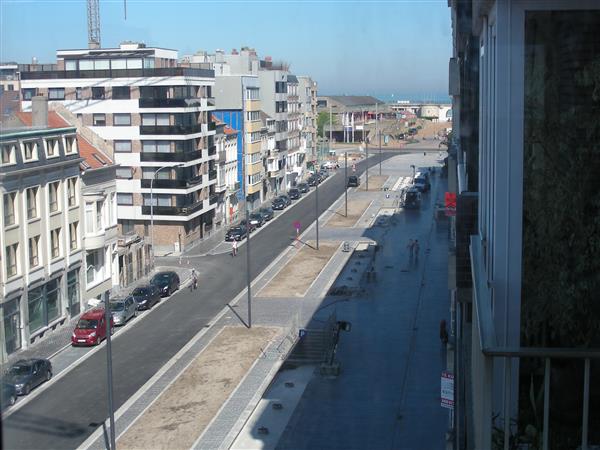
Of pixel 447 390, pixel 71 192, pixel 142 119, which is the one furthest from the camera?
pixel 142 119

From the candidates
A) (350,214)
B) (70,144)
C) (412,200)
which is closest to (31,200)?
(70,144)

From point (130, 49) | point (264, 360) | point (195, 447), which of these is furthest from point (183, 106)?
point (195, 447)

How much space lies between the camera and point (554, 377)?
2.08 meters

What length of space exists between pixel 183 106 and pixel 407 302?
6.82 metres

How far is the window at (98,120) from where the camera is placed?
17453mm

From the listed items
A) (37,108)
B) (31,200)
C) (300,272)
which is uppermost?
(37,108)

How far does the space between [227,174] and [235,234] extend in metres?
2.66

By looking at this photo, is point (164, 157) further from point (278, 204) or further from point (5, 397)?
point (5, 397)

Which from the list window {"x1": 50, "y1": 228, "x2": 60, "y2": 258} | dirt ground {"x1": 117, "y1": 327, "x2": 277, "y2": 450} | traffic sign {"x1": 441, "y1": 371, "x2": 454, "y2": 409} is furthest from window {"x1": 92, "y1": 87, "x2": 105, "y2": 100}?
traffic sign {"x1": 441, "y1": 371, "x2": 454, "y2": 409}

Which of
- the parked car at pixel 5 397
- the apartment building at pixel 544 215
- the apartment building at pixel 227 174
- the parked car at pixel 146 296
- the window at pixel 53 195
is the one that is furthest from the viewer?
the apartment building at pixel 227 174

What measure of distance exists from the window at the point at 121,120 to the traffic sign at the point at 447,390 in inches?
519

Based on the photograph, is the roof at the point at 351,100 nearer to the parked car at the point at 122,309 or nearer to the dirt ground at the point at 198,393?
the parked car at the point at 122,309

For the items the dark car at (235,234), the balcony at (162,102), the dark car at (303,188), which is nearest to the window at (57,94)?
the balcony at (162,102)

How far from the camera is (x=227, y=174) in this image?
2100cm
